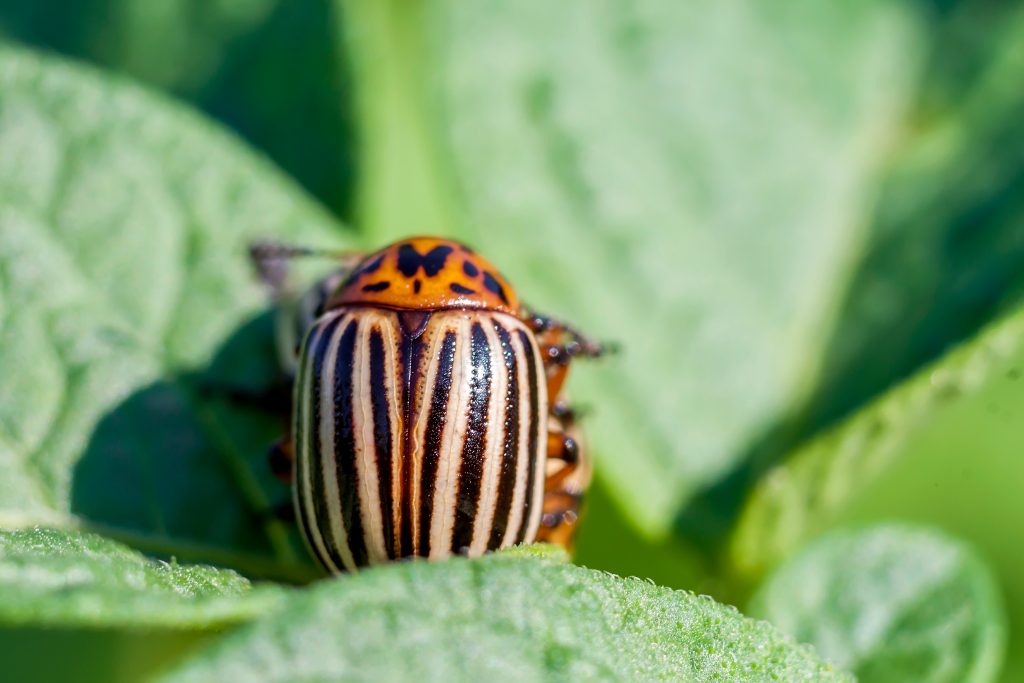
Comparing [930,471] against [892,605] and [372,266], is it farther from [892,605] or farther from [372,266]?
[372,266]

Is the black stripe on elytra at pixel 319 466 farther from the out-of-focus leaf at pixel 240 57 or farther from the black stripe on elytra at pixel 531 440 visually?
the out-of-focus leaf at pixel 240 57

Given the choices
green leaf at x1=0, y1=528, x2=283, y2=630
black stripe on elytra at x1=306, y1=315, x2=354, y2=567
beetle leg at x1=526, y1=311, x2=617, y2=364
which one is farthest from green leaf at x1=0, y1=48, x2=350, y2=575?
green leaf at x1=0, y1=528, x2=283, y2=630

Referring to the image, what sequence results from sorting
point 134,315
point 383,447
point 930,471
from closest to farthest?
point 383,447 < point 134,315 < point 930,471

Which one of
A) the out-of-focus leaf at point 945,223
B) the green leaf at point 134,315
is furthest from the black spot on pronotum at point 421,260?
the out-of-focus leaf at point 945,223

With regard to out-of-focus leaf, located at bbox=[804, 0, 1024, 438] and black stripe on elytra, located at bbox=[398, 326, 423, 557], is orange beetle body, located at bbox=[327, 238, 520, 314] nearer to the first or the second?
black stripe on elytra, located at bbox=[398, 326, 423, 557]

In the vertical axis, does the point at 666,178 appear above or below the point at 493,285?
above

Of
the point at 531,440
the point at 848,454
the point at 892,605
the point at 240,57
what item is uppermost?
the point at 240,57

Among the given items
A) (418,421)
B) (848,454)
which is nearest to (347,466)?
(418,421)
